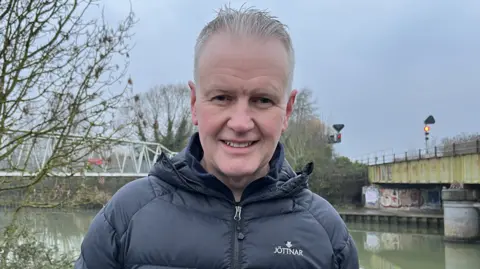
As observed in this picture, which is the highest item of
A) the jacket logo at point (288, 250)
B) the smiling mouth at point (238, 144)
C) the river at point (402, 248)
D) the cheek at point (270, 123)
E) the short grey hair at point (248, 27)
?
the short grey hair at point (248, 27)

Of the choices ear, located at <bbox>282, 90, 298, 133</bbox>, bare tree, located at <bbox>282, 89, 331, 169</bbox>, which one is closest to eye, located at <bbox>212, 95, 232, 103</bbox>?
ear, located at <bbox>282, 90, 298, 133</bbox>

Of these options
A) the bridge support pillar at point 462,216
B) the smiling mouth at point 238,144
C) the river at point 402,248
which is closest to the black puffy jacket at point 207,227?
the smiling mouth at point 238,144

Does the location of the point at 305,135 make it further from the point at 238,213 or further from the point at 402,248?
the point at 238,213

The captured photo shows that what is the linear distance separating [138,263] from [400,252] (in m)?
20.2

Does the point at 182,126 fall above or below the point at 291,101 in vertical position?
above

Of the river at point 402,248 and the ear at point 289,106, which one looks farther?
the river at point 402,248

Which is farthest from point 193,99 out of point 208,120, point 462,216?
point 462,216

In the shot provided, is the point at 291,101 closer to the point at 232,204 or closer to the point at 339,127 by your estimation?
the point at 232,204

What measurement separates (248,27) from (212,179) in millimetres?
535

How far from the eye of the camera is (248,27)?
1616 mm

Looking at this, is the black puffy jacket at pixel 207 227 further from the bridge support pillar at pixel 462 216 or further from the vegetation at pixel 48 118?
the bridge support pillar at pixel 462 216

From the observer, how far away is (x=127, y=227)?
1648 millimetres

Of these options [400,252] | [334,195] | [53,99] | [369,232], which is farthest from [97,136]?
[334,195]

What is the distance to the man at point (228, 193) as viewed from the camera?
1.60 metres
